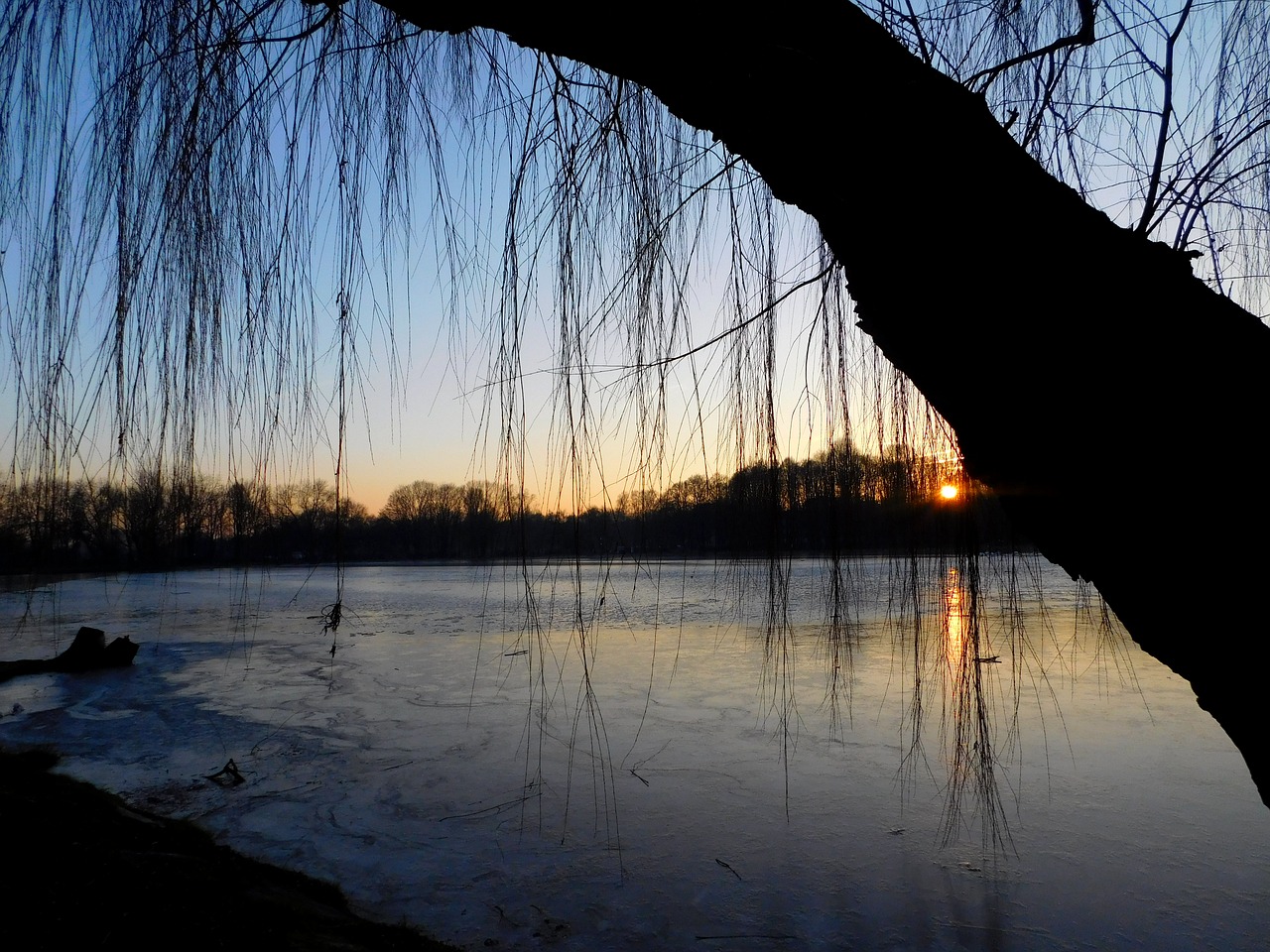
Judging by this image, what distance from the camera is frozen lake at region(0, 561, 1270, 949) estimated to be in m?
2.42

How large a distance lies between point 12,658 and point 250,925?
28.9ft

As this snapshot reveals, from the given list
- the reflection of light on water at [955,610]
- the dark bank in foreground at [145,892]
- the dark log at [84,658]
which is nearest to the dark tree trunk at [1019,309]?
the reflection of light on water at [955,610]

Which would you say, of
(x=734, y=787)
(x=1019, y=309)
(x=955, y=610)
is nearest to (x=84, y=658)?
(x=734, y=787)

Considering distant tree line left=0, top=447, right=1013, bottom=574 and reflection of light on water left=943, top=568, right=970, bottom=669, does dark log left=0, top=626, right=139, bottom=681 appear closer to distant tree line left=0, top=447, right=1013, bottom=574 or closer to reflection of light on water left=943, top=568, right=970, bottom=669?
distant tree line left=0, top=447, right=1013, bottom=574

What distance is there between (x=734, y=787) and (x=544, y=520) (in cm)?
325

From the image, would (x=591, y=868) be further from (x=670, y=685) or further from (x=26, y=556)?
(x=670, y=685)

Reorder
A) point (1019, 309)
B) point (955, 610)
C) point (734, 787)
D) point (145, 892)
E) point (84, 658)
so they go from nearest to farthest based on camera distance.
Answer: point (1019, 309)
point (955, 610)
point (145, 892)
point (734, 787)
point (84, 658)

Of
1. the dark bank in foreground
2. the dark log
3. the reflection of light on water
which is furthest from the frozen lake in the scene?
the dark log

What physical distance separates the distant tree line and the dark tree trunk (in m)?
0.46

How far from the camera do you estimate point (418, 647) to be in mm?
9203

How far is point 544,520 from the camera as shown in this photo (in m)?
1.37

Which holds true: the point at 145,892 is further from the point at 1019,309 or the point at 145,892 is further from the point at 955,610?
the point at 1019,309

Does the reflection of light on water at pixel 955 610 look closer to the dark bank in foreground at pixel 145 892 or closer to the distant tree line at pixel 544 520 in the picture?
the distant tree line at pixel 544 520

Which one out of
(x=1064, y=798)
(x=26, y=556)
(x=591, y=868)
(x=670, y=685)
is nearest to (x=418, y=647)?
(x=670, y=685)
